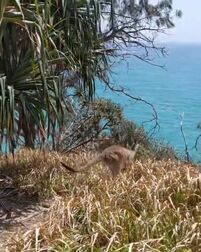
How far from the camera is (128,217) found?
156 inches

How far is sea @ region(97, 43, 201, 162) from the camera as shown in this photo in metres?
14.8

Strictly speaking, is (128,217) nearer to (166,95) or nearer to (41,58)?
(41,58)

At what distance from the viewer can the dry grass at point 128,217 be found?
3.58 metres

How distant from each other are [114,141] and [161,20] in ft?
13.1

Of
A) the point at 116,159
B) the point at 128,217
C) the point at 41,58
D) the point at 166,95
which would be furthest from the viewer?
the point at 166,95

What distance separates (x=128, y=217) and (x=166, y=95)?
26.2m

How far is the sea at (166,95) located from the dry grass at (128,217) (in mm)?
7294

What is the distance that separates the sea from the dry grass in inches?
287

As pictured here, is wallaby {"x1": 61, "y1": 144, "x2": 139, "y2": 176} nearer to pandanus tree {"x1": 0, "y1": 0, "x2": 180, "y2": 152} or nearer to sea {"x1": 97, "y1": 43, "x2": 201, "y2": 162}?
pandanus tree {"x1": 0, "y1": 0, "x2": 180, "y2": 152}

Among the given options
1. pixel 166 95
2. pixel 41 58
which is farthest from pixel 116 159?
pixel 166 95

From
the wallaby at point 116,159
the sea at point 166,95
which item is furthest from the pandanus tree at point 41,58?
the sea at point 166,95

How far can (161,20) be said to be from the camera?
14773 mm

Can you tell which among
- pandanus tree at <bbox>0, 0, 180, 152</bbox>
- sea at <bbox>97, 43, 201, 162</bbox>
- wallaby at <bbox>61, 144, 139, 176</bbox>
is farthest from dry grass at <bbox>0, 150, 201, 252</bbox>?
sea at <bbox>97, 43, 201, 162</bbox>

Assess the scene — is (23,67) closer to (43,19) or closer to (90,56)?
(43,19)
